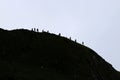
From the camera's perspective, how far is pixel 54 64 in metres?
109

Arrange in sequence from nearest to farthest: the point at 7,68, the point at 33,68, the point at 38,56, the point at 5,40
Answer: the point at 7,68 < the point at 33,68 < the point at 38,56 < the point at 5,40

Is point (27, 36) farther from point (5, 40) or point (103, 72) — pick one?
point (103, 72)

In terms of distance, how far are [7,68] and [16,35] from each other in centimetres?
2957

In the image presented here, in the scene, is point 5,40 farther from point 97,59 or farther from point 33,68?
point 97,59

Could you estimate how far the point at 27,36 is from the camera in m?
123

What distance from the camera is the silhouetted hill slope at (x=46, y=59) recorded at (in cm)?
9872

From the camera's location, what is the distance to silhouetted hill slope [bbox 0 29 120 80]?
98725 millimetres

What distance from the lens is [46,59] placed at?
110812mm

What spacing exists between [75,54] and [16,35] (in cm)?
2138

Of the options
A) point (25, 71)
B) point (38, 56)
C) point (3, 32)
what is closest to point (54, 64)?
point (38, 56)

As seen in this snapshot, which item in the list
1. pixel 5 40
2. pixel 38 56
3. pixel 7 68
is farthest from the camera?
pixel 5 40

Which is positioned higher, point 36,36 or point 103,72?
point 36,36

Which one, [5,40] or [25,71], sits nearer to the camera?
[25,71]

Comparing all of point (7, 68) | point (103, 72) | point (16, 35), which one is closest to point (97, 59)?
point (103, 72)
